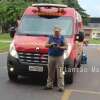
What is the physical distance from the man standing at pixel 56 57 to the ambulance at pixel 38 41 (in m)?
0.45

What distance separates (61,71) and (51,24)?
8.47ft

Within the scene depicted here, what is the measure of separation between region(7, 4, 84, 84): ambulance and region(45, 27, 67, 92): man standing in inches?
17.6

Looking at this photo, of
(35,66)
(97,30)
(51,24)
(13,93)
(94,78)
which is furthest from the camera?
(97,30)

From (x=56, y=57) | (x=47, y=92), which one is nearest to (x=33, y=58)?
(x=56, y=57)

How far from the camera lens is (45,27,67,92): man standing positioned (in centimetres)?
1277

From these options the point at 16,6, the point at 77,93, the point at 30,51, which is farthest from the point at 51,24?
the point at 16,6

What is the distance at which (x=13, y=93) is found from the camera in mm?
12289

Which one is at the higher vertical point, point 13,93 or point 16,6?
point 13,93

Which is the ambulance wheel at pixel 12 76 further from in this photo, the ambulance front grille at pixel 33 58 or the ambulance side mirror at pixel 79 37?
the ambulance side mirror at pixel 79 37

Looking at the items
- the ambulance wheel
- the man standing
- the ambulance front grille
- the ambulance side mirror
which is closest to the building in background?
the ambulance side mirror

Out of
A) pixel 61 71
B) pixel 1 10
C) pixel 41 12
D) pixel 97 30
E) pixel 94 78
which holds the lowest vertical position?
pixel 97 30

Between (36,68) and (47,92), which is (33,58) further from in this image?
(47,92)

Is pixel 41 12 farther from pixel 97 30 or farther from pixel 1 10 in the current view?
pixel 97 30

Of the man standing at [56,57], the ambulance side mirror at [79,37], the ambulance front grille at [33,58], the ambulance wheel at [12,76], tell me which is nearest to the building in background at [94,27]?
the ambulance side mirror at [79,37]
